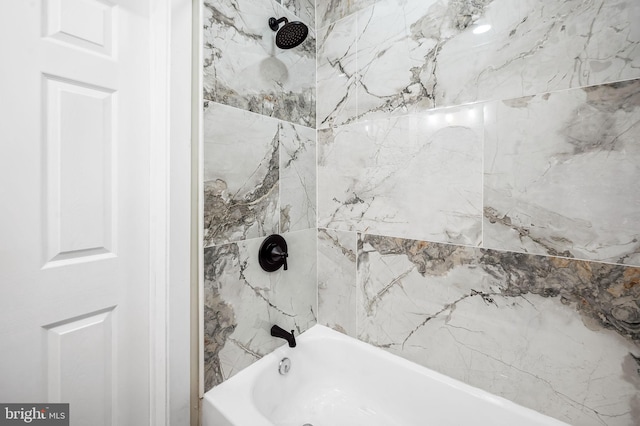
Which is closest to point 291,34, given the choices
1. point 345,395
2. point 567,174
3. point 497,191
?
point 497,191

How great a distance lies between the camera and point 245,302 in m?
1.18

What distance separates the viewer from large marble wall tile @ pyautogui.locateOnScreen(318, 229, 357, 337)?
1.42 m

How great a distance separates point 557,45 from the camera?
2.97 feet

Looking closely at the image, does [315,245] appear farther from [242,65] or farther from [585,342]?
[585,342]

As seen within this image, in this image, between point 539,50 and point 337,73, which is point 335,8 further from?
point 539,50

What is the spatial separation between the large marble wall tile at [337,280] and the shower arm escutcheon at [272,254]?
288 mm

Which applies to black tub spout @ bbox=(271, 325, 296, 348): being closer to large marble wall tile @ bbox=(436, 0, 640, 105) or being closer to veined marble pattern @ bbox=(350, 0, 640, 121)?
veined marble pattern @ bbox=(350, 0, 640, 121)

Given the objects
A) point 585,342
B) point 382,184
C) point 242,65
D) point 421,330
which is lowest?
point 421,330

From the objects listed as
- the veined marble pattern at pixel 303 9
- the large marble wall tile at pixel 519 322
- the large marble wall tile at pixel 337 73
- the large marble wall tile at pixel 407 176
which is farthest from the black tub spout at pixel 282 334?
the veined marble pattern at pixel 303 9

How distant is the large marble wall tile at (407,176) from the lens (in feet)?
3.53

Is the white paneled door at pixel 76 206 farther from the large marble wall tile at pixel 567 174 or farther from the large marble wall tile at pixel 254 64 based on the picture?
the large marble wall tile at pixel 567 174

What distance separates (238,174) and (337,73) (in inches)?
31.0

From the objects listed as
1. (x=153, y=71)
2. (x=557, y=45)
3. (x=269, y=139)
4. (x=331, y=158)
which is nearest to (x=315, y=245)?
(x=331, y=158)

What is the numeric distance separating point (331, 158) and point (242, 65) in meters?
0.61
